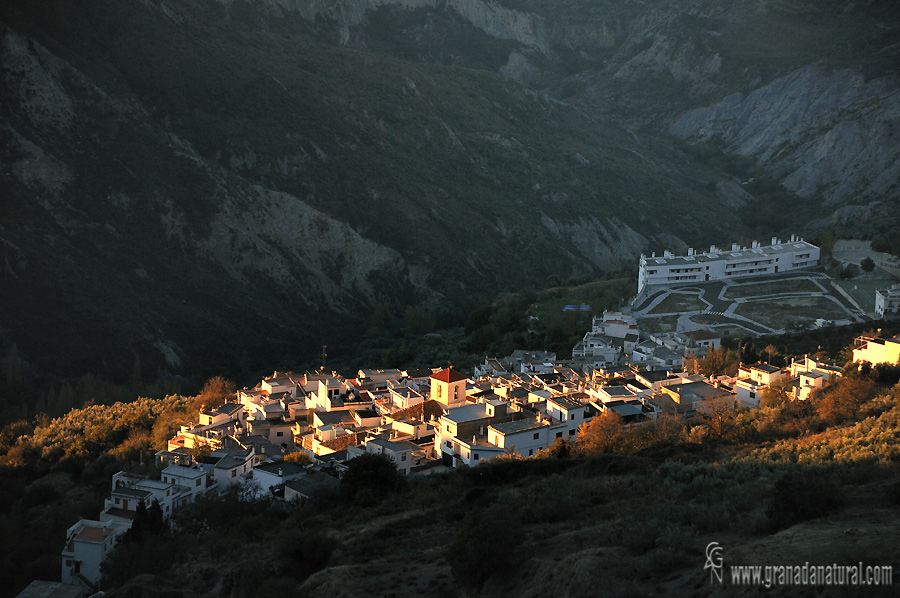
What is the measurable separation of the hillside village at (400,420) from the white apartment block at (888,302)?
9.88 m

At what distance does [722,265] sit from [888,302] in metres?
10.4

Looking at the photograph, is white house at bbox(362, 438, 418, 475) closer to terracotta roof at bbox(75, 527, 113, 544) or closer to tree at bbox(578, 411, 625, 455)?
tree at bbox(578, 411, 625, 455)

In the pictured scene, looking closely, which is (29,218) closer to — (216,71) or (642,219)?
(216,71)

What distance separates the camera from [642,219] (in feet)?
289

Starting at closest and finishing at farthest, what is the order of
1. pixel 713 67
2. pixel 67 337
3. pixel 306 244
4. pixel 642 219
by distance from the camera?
1. pixel 67 337
2. pixel 306 244
3. pixel 642 219
4. pixel 713 67

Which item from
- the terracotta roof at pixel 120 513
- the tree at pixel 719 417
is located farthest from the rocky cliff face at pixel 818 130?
the terracotta roof at pixel 120 513

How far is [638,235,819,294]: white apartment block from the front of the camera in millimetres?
49969

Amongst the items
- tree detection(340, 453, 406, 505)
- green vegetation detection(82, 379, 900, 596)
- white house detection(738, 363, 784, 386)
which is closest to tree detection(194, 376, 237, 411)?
green vegetation detection(82, 379, 900, 596)

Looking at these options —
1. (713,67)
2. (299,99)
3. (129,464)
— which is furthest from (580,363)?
(713,67)

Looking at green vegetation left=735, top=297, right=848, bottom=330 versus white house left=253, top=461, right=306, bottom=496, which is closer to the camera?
white house left=253, top=461, right=306, bottom=496

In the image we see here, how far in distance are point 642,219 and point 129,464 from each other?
66.2m

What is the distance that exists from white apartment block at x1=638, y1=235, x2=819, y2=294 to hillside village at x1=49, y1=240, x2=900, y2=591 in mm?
13562

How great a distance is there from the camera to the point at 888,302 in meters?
41.5

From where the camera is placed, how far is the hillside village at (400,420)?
2366 centimetres
